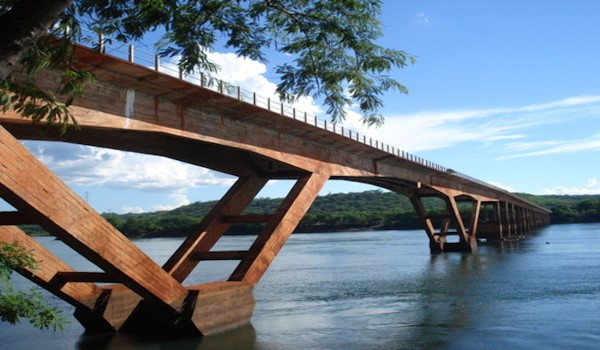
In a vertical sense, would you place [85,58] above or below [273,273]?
above

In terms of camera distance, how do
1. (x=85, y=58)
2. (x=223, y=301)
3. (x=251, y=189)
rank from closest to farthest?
(x=85, y=58) → (x=223, y=301) → (x=251, y=189)

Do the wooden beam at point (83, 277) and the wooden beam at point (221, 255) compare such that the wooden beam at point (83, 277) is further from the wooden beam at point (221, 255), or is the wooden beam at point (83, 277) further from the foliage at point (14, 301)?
the wooden beam at point (221, 255)

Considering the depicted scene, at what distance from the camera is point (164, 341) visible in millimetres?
15102

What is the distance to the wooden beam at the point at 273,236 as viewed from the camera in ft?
57.7

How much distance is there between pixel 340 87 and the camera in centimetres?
1039

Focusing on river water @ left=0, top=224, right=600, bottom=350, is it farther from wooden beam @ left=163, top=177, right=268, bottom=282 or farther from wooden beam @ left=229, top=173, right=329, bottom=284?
wooden beam @ left=163, top=177, right=268, bottom=282

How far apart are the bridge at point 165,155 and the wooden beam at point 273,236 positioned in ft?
0.12

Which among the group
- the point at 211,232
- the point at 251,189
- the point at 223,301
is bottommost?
the point at 223,301

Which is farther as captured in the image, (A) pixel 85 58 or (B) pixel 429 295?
(B) pixel 429 295

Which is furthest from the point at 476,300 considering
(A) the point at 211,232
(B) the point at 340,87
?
(B) the point at 340,87

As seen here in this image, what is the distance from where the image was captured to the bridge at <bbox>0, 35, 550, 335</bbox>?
1114 centimetres

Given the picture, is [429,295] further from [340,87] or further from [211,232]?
[340,87]

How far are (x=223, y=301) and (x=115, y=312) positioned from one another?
308 cm

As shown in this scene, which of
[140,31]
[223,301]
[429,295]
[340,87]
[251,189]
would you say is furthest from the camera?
[429,295]
